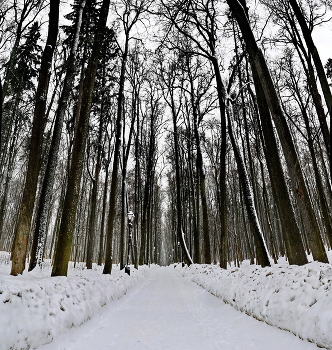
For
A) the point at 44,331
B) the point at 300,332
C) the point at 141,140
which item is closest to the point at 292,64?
the point at 141,140

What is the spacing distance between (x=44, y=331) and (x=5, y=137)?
1342 centimetres

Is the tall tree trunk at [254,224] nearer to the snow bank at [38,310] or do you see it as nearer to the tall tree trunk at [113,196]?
the snow bank at [38,310]

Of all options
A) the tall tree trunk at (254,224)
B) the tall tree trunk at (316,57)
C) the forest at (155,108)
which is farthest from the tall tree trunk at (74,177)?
the tall tree trunk at (316,57)

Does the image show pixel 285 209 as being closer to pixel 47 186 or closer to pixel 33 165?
pixel 33 165

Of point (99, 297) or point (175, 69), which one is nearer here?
point (99, 297)

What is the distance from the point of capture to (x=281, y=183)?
6203 mm

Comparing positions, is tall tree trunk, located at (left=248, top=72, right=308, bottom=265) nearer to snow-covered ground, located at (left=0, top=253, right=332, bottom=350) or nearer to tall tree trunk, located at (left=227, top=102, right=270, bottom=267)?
snow-covered ground, located at (left=0, top=253, right=332, bottom=350)

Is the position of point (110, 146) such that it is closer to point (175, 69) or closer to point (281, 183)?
point (175, 69)

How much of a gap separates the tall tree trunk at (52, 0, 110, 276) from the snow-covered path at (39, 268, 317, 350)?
1621mm

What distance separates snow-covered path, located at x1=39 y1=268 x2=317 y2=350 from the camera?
3.32 meters

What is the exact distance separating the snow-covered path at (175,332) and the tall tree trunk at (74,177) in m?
1.62

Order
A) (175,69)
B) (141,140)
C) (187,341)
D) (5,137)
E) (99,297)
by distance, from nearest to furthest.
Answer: (187,341)
(99,297)
(5,137)
(175,69)
(141,140)

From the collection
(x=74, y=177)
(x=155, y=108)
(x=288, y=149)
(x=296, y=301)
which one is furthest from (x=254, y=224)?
(x=155, y=108)

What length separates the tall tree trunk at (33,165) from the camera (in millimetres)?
5820
